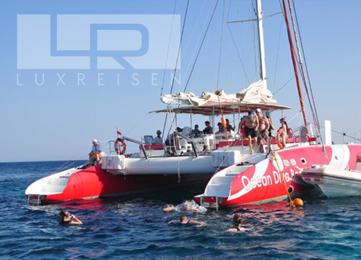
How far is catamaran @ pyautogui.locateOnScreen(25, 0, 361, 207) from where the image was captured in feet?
39.5

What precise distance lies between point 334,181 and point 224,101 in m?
4.35

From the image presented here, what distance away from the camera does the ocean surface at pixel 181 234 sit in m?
8.10

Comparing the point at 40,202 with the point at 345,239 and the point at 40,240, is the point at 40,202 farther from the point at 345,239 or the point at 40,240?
the point at 345,239

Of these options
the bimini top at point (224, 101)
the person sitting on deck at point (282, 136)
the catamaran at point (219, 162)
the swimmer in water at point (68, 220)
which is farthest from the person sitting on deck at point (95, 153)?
the person sitting on deck at point (282, 136)

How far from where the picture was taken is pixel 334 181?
525 inches

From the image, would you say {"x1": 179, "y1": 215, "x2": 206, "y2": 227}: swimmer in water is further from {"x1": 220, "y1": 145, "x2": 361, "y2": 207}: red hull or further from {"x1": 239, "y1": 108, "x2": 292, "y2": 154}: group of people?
{"x1": 239, "y1": 108, "x2": 292, "y2": 154}: group of people

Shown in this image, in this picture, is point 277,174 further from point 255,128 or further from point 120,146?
point 120,146

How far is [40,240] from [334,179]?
8115 millimetres

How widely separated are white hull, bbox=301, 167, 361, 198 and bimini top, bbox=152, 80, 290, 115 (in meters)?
3.60

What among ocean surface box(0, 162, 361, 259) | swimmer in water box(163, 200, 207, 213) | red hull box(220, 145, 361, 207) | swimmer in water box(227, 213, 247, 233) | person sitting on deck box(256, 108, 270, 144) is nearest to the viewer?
ocean surface box(0, 162, 361, 259)

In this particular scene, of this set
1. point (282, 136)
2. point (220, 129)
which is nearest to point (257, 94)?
point (220, 129)

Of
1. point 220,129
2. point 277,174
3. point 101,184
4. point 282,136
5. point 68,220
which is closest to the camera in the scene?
point 68,220

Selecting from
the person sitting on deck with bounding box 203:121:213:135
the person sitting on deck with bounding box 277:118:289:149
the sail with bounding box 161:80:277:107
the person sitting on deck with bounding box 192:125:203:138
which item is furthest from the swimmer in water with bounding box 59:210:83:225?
the person sitting on deck with bounding box 277:118:289:149

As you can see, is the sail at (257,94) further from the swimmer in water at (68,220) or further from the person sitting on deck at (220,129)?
the swimmer in water at (68,220)
